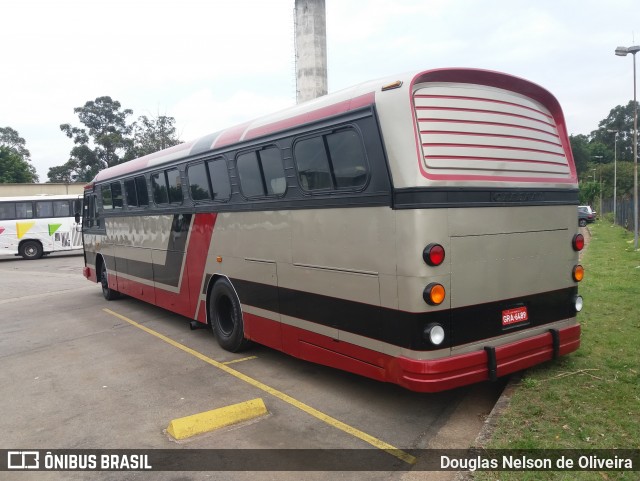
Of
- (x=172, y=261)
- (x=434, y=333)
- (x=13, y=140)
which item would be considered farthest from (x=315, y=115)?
(x=13, y=140)

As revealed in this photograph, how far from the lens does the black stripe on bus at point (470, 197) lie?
4.25m

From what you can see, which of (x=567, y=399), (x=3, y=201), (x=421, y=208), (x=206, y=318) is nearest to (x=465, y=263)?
(x=421, y=208)

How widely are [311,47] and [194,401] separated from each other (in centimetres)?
2520

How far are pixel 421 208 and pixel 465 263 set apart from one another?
0.69 meters

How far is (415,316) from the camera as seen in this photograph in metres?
4.26

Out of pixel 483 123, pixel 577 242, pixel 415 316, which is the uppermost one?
pixel 483 123

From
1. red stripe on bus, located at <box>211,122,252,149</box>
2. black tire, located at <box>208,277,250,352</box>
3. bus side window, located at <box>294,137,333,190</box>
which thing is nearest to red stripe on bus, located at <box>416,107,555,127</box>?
bus side window, located at <box>294,137,333,190</box>

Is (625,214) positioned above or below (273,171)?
below

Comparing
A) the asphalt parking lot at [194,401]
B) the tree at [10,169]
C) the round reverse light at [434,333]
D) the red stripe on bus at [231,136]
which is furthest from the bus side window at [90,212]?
the tree at [10,169]

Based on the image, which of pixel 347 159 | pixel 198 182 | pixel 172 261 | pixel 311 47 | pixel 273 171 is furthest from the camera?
pixel 311 47

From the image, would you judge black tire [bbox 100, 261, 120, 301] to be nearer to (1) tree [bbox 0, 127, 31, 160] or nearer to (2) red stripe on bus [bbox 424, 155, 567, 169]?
(2) red stripe on bus [bbox 424, 155, 567, 169]

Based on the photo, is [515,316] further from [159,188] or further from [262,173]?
[159,188]

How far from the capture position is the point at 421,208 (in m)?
4.24

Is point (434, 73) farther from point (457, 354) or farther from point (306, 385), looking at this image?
point (306, 385)
